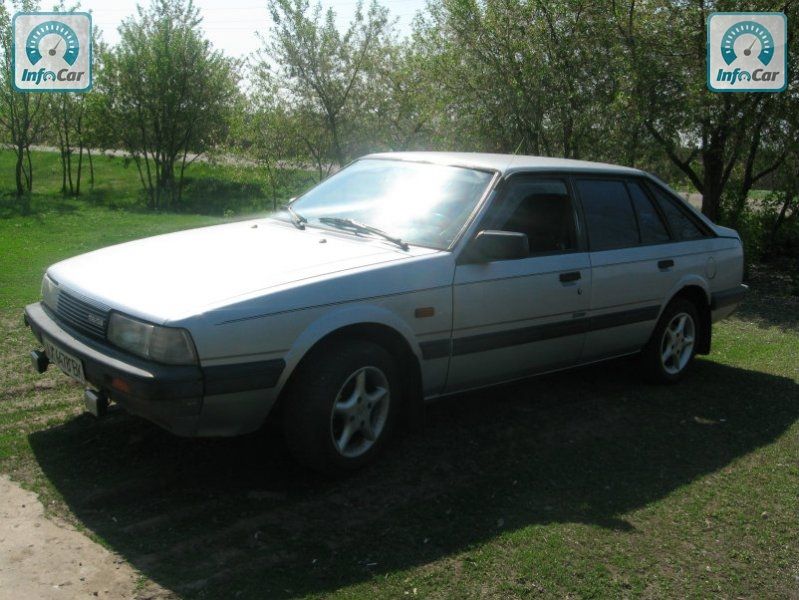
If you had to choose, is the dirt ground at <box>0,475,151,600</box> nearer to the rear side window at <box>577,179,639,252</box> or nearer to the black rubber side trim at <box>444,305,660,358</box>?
the black rubber side trim at <box>444,305,660,358</box>

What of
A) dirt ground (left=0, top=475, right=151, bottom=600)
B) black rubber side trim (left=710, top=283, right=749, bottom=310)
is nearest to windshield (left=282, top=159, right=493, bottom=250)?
dirt ground (left=0, top=475, right=151, bottom=600)

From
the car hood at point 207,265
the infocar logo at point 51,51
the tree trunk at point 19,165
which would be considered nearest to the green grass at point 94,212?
the tree trunk at point 19,165

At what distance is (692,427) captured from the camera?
223 inches

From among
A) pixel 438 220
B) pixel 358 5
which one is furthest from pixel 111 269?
pixel 358 5

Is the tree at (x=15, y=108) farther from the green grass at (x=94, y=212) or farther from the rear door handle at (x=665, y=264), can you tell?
the rear door handle at (x=665, y=264)

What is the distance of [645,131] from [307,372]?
32.2 ft

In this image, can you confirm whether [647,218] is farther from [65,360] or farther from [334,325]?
[65,360]

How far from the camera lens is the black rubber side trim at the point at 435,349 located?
466 centimetres

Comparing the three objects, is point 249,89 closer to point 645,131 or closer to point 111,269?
point 645,131

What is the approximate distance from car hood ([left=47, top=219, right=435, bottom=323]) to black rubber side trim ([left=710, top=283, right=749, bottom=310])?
10.1ft

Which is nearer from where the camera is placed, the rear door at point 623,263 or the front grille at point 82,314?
the front grille at point 82,314

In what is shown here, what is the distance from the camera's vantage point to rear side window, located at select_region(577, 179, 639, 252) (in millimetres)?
5773

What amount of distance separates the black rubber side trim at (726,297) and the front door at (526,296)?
1701mm

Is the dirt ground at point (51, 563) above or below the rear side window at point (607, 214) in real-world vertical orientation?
below
